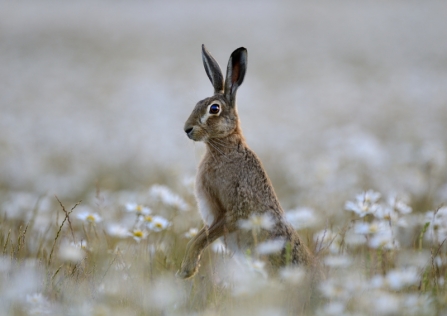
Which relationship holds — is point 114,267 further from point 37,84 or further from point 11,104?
point 37,84

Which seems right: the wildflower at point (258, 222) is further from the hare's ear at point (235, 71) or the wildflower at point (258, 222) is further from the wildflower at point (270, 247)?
the hare's ear at point (235, 71)

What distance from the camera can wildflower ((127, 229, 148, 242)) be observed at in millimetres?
4121

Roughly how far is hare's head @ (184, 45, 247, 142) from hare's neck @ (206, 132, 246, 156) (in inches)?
1.4

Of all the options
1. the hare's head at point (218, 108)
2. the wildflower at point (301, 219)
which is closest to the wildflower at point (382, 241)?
the wildflower at point (301, 219)

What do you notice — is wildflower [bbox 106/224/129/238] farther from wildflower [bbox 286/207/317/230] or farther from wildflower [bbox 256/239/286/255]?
wildflower [bbox 286/207/317/230]

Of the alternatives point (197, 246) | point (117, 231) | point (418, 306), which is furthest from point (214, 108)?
point (418, 306)

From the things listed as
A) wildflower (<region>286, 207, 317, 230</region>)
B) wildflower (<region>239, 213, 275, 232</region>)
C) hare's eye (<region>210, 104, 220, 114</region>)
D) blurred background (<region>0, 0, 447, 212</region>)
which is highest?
blurred background (<region>0, 0, 447, 212</region>)

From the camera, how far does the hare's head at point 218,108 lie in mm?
4270

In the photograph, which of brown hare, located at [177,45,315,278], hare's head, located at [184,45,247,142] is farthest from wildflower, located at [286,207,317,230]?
hare's head, located at [184,45,247,142]

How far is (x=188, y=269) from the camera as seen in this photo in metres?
3.84

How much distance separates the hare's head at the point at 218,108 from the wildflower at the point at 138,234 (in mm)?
775

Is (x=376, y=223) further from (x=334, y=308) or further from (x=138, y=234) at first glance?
(x=138, y=234)

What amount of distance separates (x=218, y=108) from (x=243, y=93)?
1264 cm

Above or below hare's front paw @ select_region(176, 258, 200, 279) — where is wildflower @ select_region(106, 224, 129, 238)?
above
